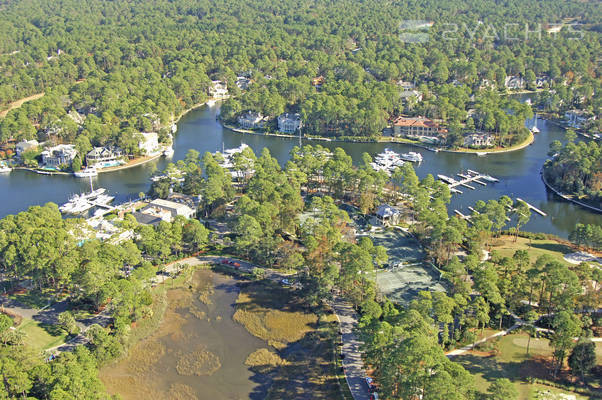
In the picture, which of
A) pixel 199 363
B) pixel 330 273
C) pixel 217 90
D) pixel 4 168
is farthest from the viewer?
pixel 217 90

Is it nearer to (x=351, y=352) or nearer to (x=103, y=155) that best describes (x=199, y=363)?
(x=351, y=352)

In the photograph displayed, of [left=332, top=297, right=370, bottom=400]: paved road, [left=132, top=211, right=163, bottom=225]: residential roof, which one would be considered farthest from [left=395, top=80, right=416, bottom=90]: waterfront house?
[left=332, top=297, right=370, bottom=400]: paved road

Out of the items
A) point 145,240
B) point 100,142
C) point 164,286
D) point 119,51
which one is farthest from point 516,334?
point 119,51

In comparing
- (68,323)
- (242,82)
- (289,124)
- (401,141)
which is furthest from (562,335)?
(242,82)

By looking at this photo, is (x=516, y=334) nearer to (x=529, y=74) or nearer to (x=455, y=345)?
(x=455, y=345)

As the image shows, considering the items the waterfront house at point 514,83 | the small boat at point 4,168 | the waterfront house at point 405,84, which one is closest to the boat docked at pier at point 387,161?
the waterfront house at point 405,84
